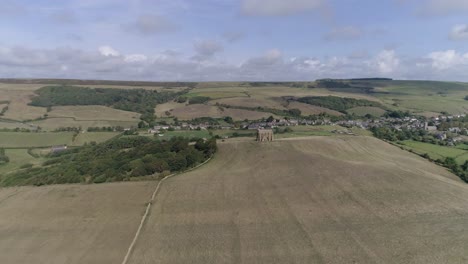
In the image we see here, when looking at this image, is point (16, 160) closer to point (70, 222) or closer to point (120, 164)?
point (120, 164)

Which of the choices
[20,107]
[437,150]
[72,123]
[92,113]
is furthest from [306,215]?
[20,107]

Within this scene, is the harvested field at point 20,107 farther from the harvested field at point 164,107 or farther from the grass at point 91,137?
the harvested field at point 164,107

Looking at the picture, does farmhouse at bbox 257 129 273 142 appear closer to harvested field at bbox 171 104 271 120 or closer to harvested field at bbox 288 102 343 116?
harvested field at bbox 171 104 271 120

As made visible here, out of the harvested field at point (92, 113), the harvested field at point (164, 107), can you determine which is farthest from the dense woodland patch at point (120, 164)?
the harvested field at point (164, 107)

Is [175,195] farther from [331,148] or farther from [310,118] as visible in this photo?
[310,118]

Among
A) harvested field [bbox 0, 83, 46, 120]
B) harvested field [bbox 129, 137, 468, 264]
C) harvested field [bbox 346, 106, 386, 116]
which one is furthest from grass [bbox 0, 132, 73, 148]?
harvested field [bbox 346, 106, 386, 116]

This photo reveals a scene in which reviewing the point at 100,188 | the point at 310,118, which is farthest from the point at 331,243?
the point at 310,118
